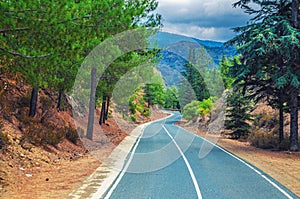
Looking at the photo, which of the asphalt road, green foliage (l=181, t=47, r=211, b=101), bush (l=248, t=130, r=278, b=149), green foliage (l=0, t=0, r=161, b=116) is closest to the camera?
green foliage (l=0, t=0, r=161, b=116)

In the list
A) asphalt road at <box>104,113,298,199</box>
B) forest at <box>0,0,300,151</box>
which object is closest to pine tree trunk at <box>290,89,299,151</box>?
forest at <box>0,0,300,151</box>

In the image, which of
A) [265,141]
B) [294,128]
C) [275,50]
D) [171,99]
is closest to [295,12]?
[275,50]

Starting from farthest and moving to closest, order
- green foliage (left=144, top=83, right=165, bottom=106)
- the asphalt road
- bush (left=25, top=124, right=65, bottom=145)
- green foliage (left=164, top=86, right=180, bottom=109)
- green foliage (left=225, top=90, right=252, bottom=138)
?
green foliage (left=164, top=86, right=180, bottom=109), green foliage (left=144, top=83, right=165, bottom=106), green foliage (left=225, top=90, right=252, bottom=138), bush (left=25, top=124, right=65, bottom=145), the asphalt road

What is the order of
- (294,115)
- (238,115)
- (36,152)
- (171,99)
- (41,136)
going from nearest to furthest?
(36,152), (41,136), (294,115), (238,115), (171,99)

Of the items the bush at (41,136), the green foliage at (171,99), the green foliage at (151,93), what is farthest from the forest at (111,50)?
the green foliage at (171,99)

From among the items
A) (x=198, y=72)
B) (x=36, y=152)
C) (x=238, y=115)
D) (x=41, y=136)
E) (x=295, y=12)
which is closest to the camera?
(x=36, y=152)

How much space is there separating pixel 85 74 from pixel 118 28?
8687 mm

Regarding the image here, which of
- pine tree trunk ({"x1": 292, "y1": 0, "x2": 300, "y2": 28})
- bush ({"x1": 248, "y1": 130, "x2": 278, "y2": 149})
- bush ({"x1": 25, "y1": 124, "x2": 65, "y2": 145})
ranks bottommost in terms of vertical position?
bush ({"x1": 248, "y1": 130, "x2": 278, "y2": 149})

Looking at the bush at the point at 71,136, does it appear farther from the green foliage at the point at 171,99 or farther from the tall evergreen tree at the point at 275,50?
the green foliage at the point at 171,99


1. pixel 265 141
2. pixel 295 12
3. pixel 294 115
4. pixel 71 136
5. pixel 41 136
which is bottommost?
pixel 265 141

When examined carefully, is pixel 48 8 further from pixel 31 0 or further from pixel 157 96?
pixel 157 96

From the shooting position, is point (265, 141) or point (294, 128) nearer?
point (294, 128)

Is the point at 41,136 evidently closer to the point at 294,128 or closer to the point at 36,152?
the point at 36,152

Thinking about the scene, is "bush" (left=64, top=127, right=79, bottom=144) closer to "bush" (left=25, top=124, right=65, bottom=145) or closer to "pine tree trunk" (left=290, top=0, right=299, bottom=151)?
"bush" (left=25, top=124, right=65, bottom=145)
